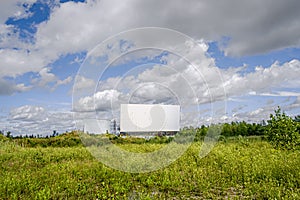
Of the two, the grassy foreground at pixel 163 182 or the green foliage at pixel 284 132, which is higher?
the green foliage at pixel 284 132

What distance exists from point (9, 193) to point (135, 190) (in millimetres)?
2977

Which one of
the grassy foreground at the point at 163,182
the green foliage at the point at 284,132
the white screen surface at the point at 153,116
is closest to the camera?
the grassy foreground at the point at 163,182

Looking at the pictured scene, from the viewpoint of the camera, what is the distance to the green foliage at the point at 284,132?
44.7 ft

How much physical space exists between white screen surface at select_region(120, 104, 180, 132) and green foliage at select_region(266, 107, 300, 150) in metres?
6.67

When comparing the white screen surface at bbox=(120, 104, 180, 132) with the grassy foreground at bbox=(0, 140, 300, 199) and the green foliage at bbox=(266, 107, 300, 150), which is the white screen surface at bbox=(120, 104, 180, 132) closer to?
the grassy foreground at bbox=(0, 140, 300, 199)

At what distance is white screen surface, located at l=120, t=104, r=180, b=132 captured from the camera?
960cm

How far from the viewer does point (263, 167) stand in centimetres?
922

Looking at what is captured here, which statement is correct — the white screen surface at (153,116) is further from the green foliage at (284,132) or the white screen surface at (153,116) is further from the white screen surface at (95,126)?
the green foliage at (284,132)

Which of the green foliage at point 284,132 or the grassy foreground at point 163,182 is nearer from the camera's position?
the grassy foreground at point 163,182

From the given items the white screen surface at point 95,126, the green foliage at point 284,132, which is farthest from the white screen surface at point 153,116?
the green foliage at point 284,132

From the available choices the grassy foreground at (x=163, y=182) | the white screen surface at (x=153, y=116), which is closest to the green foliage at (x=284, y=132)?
the grassy foreground at (x=163, y=182)

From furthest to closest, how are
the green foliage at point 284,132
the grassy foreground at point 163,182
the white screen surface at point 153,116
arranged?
the green foliage at point 284,132, the white screen surface at point 153,116, the grassy foreground at point 163,182

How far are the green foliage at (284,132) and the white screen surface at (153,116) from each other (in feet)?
21.9

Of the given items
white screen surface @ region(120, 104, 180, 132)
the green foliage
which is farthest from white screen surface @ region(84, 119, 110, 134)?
the green foliage
